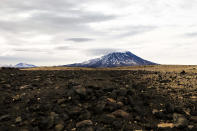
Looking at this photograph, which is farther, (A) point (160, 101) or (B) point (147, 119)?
(A) point (160, 101)

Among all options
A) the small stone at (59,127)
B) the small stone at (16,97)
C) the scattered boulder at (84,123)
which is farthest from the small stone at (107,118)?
the small stone at (16,97)

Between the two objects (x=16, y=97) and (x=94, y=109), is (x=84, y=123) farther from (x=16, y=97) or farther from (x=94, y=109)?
(x=16, y=97)

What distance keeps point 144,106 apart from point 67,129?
533cm

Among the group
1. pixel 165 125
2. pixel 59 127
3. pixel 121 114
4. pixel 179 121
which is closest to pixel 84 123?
pixel 59 127

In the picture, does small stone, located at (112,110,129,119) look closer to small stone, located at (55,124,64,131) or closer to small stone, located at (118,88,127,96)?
small stone, located at (118,88,127,96)

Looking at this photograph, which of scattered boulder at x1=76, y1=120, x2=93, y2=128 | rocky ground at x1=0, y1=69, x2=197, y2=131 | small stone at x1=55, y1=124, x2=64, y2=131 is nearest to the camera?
small stone at x1=55, y1=124, x2=64, y2=131

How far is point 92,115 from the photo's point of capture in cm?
1002

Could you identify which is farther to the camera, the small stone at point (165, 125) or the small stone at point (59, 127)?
the small stone at point (165, 125)

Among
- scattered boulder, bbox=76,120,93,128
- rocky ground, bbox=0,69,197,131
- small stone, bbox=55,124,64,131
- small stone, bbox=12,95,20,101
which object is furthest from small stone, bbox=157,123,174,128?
small stone, bbox=12,95,20,101

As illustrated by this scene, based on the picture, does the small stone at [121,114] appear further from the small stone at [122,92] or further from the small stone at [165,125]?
the small stone at [122,92]

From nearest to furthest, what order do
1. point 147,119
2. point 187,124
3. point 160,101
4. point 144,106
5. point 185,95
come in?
point 187,124 < point 147,119 < point 144,106 < point 160,101 < point 185,95

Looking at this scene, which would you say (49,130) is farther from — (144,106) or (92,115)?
(144,106)

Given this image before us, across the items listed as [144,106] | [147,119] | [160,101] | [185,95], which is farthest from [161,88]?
[147,119]

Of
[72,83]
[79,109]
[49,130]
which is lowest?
[49,130]
